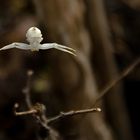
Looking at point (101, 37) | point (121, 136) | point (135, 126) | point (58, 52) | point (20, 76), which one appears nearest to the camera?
point (58, 52)

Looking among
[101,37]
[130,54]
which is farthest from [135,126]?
[101,37]

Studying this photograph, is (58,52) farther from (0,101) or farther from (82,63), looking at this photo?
(0,101)

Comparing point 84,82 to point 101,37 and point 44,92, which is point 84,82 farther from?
point 44,92

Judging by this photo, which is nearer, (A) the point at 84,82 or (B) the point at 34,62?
(A) the point at 84,82

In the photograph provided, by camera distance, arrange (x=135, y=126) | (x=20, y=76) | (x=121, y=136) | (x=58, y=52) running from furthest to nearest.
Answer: (x=20, y=76)
(x=135, y=126)
(x=121, y=136)
(x=58, y=52)

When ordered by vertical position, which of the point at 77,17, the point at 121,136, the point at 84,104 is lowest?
the point at 121,136

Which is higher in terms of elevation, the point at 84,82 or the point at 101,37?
the point at 101,37
